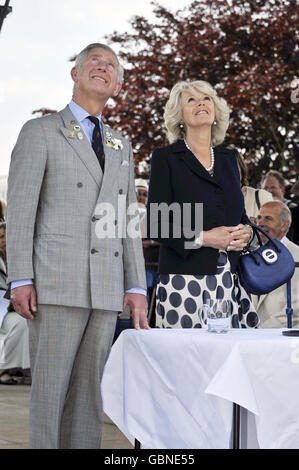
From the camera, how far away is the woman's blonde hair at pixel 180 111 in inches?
163

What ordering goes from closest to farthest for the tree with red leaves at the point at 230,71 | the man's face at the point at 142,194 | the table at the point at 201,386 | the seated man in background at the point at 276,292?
the table at the point at 201,386
the seated man in background at the point at 276,292
the man's face at the point at 142,194
the tree with red leaves at the point at 230,71

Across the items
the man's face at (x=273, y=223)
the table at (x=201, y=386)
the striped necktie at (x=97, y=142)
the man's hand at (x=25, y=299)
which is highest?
the striped necktie at (x=97, y=142)

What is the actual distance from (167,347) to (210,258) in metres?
0.59

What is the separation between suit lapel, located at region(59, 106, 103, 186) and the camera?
344 cm

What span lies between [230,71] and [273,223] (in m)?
9.06

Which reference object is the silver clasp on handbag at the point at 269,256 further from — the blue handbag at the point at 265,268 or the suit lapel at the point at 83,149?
the suit lapel at the point at 83,149

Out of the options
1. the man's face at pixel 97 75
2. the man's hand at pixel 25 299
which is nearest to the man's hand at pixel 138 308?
the man's hand at pixel 25 299

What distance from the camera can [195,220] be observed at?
3.85 m

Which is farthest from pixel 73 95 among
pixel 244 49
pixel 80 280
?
pixel 244 49

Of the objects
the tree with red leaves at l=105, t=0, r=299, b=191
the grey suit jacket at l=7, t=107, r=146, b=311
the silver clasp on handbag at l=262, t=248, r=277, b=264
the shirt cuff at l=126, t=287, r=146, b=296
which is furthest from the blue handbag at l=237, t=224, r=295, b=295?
the tree with red leaves at l=105, t=0, r=299, b=191

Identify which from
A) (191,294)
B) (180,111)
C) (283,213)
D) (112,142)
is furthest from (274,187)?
(112,142)

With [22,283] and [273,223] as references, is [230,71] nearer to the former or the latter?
[273,223]

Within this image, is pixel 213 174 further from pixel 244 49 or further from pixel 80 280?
pixel 244 49

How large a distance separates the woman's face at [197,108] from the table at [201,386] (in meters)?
1.07
